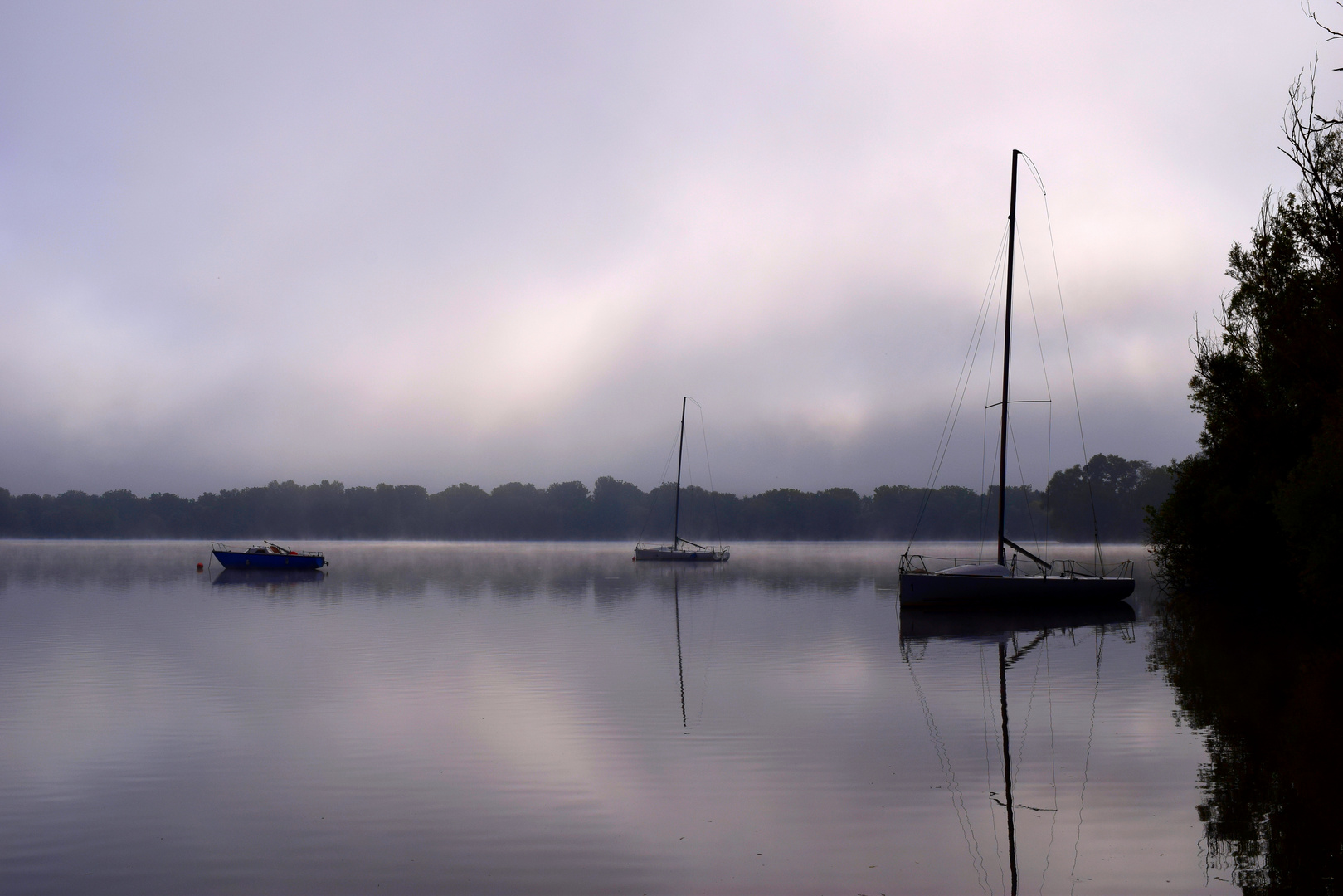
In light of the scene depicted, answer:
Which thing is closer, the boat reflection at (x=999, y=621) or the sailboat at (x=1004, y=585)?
the boat reflection at (x=999, y=621)

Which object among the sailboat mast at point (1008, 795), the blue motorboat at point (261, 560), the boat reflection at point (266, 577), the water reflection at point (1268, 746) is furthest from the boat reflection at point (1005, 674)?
the blue motorboat at point (261, 560)

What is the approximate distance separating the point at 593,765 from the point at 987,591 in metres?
29.8

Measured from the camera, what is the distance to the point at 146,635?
1309 inches

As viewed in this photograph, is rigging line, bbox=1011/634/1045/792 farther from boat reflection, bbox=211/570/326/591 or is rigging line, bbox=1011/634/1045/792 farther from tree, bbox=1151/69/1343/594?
boat reflection, bbox=211/570/326/591

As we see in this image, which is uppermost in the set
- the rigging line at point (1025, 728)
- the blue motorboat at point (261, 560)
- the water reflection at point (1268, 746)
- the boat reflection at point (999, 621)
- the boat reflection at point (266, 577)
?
the water reflection at point (1268, 746)

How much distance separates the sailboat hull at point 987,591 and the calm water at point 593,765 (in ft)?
24.5

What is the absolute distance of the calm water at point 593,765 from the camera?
32.7 ft

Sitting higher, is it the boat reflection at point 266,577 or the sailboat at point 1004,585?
the sailboat at point 1004,585

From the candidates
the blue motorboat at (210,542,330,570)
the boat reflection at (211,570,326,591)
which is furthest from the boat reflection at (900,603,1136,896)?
the blue motorboat at (210,542,330,570)

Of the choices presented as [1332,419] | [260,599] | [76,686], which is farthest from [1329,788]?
[260,599]

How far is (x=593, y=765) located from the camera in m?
14.5

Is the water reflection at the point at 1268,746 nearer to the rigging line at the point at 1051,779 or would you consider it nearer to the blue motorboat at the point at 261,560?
the rigging line at the point at 1051,779

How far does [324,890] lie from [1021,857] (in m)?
6.67

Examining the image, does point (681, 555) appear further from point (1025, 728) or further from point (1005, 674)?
point (1025, 728)
